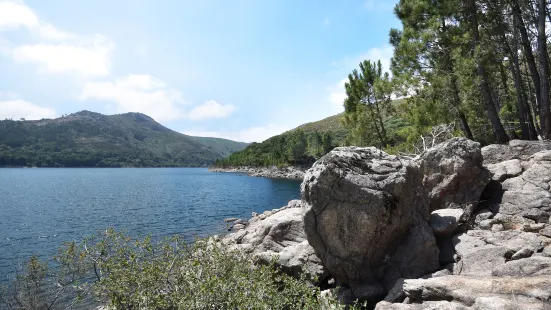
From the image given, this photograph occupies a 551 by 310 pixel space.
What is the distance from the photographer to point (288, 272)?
15.4m

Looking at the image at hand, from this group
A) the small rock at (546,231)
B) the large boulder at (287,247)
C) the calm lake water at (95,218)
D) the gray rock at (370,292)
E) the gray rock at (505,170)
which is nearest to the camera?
the small rock at (546,231)

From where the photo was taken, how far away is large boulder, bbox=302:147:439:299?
13.2m

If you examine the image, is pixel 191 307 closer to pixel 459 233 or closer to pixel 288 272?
pixel 288 272

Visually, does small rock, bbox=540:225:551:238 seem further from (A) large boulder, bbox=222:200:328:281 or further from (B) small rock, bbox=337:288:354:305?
(A) large boulder, bbox=222:200:328:281

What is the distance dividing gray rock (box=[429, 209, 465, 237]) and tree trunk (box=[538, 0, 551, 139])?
36.8 ft

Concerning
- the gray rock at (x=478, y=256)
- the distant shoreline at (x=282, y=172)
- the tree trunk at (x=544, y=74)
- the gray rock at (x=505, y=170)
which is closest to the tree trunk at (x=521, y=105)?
the tree trunk at (x=544, y=74)

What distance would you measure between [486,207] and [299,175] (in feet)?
363

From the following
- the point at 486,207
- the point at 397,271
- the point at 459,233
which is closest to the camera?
the point at 397,271

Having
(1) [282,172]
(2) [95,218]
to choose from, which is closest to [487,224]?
(2) [95,218]

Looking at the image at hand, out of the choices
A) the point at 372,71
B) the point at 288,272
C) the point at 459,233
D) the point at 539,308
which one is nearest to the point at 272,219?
the point at 288,272

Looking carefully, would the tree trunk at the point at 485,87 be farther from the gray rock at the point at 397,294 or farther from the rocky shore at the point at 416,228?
the gray rock at the point at 397,294

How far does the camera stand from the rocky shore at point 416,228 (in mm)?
10773

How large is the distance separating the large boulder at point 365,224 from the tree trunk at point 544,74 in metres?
13.3

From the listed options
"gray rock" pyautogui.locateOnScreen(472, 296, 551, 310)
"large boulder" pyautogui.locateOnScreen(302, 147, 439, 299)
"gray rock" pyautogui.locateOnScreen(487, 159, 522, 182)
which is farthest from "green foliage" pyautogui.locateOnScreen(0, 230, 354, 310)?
"gray rock" pyautogui.locateOnScreen(487, 159, 522, 182)
